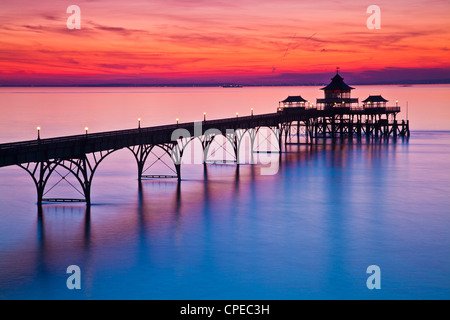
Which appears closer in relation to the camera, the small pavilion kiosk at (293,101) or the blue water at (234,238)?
the blue water at (234,238)

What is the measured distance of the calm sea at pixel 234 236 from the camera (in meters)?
34.3

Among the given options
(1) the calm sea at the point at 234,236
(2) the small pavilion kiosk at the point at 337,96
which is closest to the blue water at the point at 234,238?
(1) the calm sea at the point at 234,236

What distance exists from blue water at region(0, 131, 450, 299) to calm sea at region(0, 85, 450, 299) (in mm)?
104

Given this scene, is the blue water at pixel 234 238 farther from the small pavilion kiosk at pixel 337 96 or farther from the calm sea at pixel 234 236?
the small pavilion kiosk at pixel 337 96

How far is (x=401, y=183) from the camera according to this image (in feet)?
223

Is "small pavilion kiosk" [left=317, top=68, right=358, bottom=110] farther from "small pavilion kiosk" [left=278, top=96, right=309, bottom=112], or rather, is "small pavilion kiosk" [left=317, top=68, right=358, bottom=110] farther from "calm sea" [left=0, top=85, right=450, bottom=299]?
"calm sea" [left=0, top=85, right=450, bottom=299]

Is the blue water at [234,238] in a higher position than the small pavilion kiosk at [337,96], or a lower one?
lower

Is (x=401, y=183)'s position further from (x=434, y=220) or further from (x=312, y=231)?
(x=312, y=231)

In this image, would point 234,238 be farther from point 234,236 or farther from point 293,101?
point 293,101

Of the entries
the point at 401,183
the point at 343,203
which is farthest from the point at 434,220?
the point at 401,183

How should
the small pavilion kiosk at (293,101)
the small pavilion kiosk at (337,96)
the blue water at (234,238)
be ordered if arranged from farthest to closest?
the small pavilion kiosk at (337,96)
the small pavilion kiosk at (293,101)
the blue water at (234,238)

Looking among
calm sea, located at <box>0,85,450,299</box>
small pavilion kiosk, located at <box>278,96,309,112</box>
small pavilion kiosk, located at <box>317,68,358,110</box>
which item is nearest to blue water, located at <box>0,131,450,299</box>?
calm sea, located at <box>0,85,450,299</box>

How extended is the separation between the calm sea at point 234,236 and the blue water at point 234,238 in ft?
0.34

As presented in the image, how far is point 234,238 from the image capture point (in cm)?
4434
